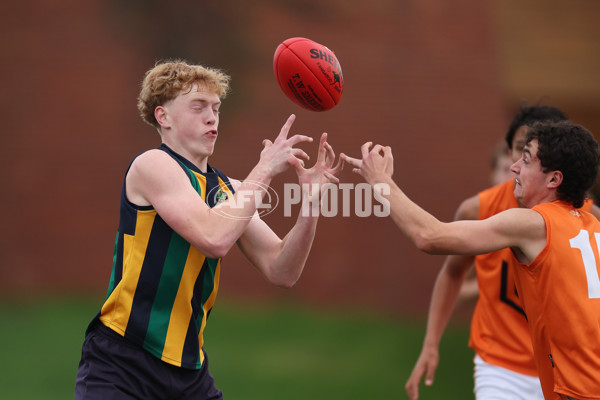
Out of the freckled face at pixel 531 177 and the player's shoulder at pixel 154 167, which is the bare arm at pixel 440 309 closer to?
the freckled face at pixel 531 177

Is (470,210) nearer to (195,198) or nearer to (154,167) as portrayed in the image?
(195,198)

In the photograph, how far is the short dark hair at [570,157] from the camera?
124 inches

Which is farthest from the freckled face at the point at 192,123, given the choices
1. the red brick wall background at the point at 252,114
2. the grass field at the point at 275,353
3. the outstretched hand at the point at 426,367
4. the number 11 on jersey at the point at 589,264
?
the red brick wall background at the point at 252,114

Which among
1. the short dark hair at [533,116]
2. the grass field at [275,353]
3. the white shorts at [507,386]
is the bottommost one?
the grass field at [275,353]

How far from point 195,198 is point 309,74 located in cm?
105

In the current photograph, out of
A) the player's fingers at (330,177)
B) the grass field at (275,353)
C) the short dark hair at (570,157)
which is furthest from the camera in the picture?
the grass field at (275,353)

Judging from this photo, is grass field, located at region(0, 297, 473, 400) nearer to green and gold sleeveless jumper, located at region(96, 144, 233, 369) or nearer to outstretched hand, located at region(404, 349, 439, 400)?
outstretched hand, located at region(404, 349, 439, 400)

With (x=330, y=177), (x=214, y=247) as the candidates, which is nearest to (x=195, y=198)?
(x=214, y=247)

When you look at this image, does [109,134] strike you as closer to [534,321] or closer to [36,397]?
[36,397]

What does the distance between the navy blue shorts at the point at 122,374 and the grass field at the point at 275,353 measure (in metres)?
4.69

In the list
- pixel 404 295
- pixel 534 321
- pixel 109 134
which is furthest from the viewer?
pixel 404 295

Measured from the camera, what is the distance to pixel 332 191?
3.77m

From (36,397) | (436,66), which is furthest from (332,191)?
(436,66)

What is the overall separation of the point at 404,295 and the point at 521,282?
6799mm
